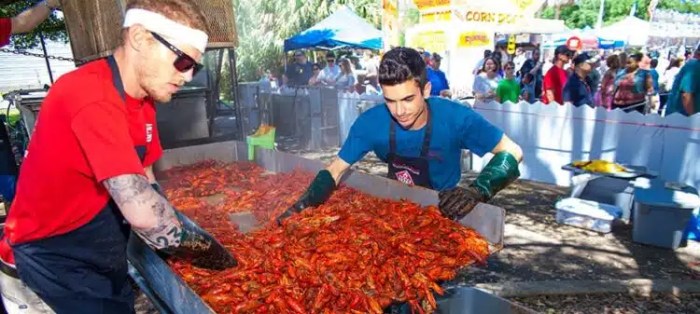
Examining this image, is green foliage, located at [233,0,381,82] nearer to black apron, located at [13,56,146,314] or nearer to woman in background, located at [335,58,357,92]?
woman in background, located at [335,58,357,92]

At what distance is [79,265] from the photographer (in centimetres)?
229

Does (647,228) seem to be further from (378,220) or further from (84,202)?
(84,202)

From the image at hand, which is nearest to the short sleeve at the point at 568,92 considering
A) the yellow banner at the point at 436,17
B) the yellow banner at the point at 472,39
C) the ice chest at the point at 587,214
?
the ice chest at the point at 587,214

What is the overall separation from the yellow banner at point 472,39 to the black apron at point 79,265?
12918mm

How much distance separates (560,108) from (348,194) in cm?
584

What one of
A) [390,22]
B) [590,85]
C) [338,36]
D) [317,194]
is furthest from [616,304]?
[338,36]

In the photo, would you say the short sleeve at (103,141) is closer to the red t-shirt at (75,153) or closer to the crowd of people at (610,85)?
the red t-shirt at (75,153)

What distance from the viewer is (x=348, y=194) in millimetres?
3791

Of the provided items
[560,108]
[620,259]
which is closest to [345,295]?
[620,259]

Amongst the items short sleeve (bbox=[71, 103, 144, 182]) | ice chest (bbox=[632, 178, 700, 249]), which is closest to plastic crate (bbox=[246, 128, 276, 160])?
short sleeve (bbox=[71, 103, 144, 182])

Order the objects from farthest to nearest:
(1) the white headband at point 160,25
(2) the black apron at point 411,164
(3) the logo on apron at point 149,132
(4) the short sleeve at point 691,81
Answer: (4) the short sleeve at point 691,81
(2) the black apron at point 411,164
(3) the logo on apron at point 149,132
(1) the white headband at point 160,25

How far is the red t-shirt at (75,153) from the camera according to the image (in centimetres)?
175

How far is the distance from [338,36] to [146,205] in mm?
14179

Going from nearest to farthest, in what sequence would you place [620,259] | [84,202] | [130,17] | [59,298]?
[130,17]
[84,202]
[59,298]
[620,259]
